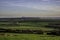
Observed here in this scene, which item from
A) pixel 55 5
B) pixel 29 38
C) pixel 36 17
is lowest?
pixel 29 38

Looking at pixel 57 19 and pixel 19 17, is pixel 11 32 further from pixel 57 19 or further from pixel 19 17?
pixel 57 19

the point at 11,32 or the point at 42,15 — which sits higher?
the point at 42,15

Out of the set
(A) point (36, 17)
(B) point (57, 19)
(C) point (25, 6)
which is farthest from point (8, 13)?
(B) point (57, 19)

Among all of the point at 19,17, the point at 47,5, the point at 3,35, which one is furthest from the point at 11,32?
the point at 47,5

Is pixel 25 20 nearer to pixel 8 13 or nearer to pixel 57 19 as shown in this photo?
pixel 8 13

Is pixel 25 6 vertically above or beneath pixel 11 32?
above

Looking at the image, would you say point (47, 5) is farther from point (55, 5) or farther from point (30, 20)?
point (30, 20)

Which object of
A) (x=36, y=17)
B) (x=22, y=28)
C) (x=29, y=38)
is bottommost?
(x=29, y=38)
